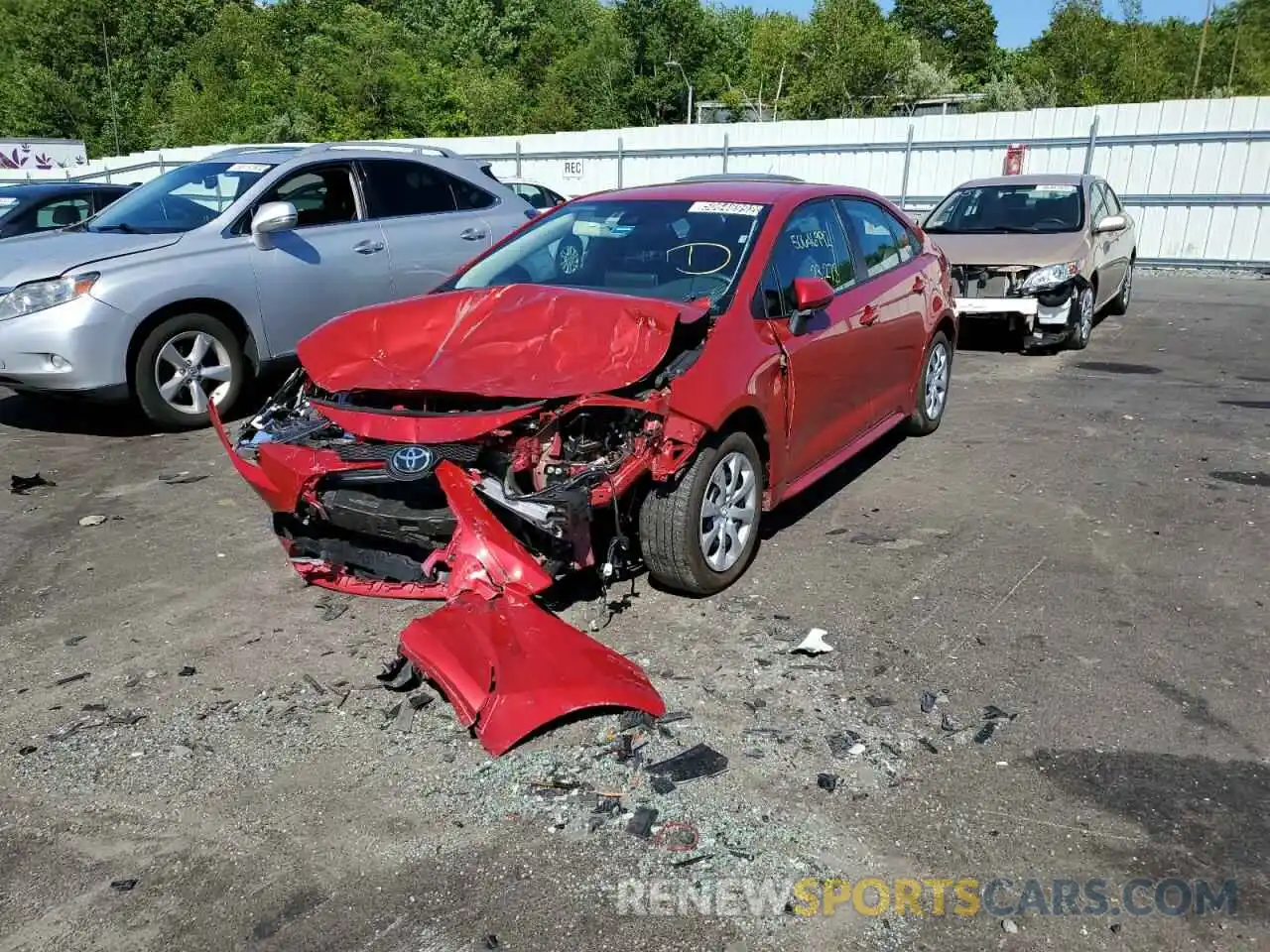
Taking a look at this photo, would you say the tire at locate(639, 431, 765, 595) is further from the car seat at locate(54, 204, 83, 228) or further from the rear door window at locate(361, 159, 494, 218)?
the car seat at locate(54, 204, 83, 228)

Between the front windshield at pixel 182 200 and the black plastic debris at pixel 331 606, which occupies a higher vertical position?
the front windshield at pixel 182 200

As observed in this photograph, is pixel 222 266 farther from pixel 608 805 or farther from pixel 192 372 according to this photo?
pixel 608 805

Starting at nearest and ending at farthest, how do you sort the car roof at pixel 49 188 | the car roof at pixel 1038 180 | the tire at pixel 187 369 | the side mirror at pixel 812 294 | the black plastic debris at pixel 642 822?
the black plastic debris at pixel 642 822
the side mirror at pixel 812 294
the tire at pixel 187 369
the car roof at pixel 1038 180
the car roof at pixel 49 188

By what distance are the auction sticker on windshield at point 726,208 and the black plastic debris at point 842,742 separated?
8.81 feet

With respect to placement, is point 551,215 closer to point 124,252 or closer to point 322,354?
point 322,354

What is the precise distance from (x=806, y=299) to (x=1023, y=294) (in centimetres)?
609

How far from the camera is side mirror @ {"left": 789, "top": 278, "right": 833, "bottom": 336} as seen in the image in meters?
4.58

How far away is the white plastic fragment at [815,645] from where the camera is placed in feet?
→ 13.0

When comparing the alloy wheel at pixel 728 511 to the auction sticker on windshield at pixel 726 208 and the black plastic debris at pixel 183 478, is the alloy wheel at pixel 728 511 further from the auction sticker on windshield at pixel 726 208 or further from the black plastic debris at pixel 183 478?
the black plastic debris at pixel 183 478

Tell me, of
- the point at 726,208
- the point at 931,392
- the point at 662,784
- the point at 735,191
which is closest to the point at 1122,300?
the point at 931,392

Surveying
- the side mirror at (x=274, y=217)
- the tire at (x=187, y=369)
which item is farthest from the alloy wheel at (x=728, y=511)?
the side mirror at (x=274, y=217)

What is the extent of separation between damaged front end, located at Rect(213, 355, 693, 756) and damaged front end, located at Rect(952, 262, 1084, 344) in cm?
681

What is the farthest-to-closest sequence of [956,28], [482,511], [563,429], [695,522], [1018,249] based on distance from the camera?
[956,28] → [1018,249] → [695,522] → [563,429] → [482,511]

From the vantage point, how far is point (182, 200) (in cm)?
772
